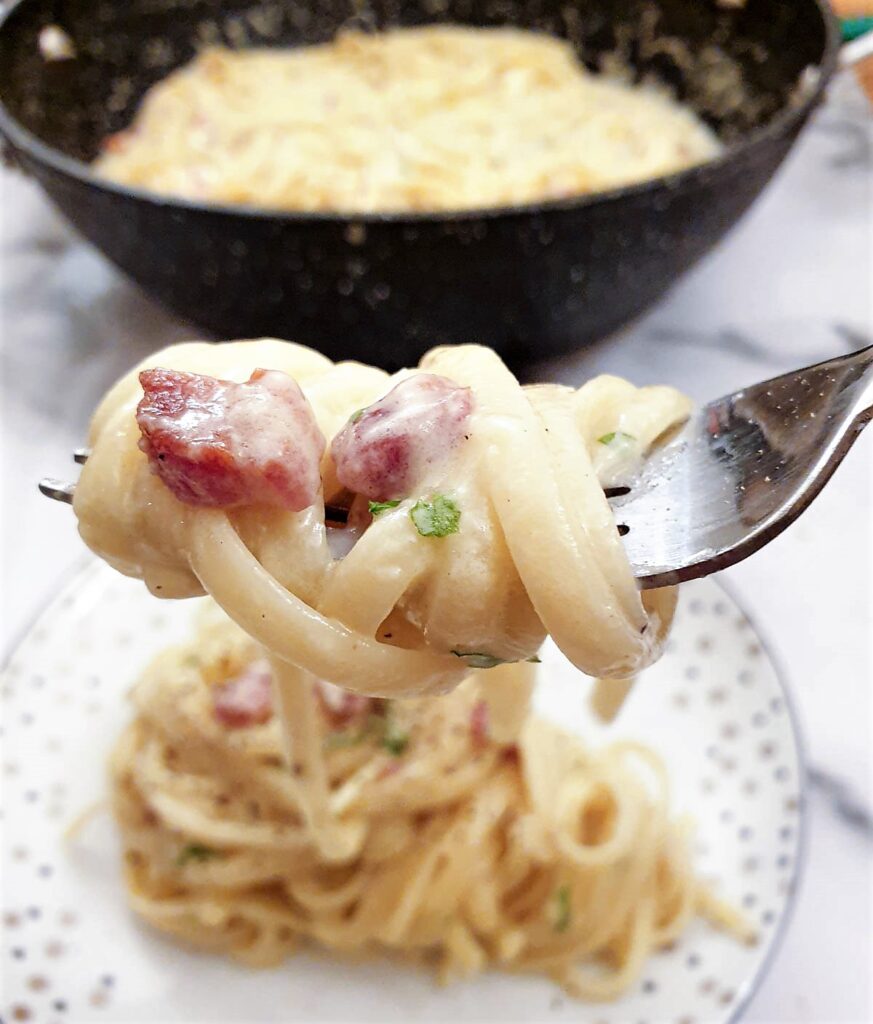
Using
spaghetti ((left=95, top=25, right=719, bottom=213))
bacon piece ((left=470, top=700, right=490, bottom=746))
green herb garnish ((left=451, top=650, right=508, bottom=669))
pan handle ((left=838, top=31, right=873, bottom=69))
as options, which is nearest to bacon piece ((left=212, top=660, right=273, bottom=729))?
bacon piece ((left=470, top=700, right=490, bottom=746))

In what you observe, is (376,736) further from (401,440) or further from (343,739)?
(401,440)

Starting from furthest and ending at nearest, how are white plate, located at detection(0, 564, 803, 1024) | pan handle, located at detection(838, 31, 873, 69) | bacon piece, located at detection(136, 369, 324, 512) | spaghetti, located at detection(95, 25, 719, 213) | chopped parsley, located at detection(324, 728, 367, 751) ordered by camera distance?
1. spaghetti, located at detection(95, 25, 719, 213)
2. pan handle, located at detection(838, 31, 873, 69)
3. chopped parsley, located at detection(324, 728, 367, 751)
4. white plate, located at detection(0, 564, 803, 1024)
5. bacon piece, located at detection(136, 369, 324, 512)

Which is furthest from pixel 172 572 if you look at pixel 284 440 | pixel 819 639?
pixel 819 639

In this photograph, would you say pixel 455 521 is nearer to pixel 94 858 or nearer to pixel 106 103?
pixel 94 858

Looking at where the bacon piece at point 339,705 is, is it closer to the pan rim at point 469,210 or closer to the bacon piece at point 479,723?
the bacon piece at point 479,723

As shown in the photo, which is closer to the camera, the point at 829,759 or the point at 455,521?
the point at 455,521

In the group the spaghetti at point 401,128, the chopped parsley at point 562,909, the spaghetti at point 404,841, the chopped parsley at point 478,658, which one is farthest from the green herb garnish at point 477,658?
the spaghetti at point 401,128

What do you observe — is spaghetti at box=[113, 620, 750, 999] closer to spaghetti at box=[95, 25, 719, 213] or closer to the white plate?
the white plate
